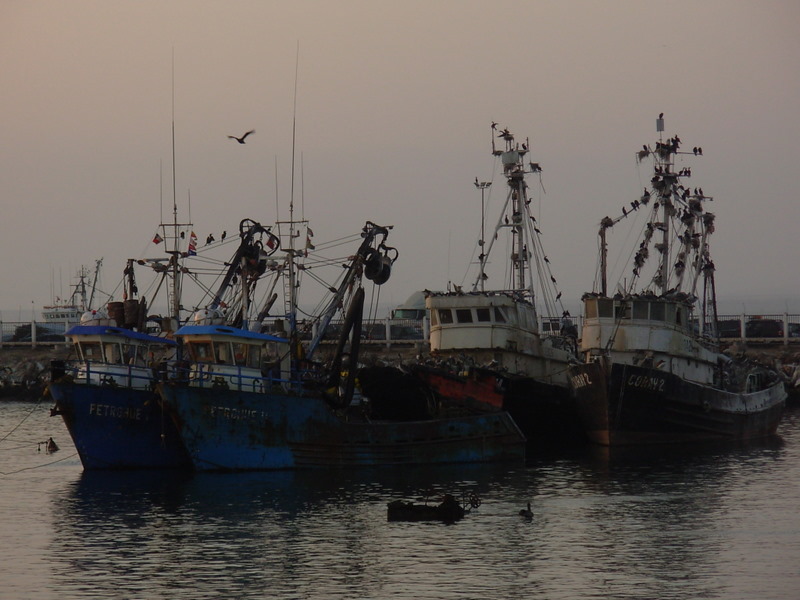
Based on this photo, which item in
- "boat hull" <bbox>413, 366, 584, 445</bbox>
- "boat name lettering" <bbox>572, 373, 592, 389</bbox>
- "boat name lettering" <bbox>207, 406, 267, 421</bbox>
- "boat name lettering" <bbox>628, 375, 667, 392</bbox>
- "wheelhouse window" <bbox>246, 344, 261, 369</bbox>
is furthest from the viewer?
"boat name lettering" <bbox>572, 373, 592, 389</bbox>

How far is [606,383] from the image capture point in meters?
51.1

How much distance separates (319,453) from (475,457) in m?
6.06

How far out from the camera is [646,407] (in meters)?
52.4

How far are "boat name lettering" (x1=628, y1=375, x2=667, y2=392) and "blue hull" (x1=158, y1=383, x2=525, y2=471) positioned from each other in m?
8.90

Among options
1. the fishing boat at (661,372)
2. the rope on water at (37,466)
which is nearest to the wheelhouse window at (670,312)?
the fishing boat at (661,372)

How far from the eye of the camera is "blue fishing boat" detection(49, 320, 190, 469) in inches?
1697

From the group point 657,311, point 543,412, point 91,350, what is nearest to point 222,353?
point 91,350

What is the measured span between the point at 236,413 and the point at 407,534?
425 inches

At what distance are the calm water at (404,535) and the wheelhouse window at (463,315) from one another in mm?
11716

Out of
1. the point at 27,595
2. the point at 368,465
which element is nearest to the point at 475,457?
the point at 368,465

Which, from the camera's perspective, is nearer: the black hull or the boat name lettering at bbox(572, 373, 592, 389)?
the boat name lettering at bbox(572, 373, 592, 389)

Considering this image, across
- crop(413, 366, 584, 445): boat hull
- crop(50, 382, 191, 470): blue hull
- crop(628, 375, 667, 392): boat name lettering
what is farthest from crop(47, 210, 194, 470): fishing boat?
crop(628, 375, 667, 392): boat name lettering

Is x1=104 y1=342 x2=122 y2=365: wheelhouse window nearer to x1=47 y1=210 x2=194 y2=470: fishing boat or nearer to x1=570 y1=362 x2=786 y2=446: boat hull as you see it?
x1=47 y1=210 x2=194 y2=470: fishing boat

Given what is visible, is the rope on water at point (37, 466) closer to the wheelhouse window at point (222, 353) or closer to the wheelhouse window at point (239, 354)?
the wheelhouse window at point (222, 353)
